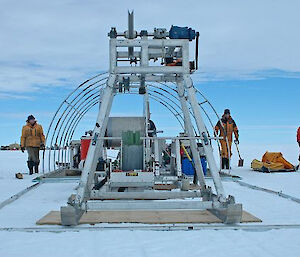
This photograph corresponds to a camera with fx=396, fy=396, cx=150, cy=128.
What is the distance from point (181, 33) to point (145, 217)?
3.13 meters

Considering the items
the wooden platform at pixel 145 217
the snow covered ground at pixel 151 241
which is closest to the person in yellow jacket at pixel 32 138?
the snow covered ground at pixel 151 241

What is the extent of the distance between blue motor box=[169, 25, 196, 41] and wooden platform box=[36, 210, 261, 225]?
9.61ft

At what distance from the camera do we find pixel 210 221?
5.67 metres

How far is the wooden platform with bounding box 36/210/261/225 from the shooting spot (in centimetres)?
562

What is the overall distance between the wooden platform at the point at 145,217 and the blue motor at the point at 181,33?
2.93 m

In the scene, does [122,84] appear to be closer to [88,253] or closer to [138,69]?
[138,69]

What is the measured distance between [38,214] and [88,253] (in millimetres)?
2563

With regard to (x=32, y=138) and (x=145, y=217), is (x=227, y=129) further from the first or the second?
(x=145, y=217)

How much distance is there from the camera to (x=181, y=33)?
266 inches

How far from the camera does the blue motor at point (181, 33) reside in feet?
22.1

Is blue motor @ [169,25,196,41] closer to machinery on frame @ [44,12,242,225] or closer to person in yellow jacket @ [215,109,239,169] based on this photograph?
machinery on frame @ [44,12,242,225]

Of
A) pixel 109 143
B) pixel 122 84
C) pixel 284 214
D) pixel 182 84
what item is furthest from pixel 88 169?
pixel 109 143

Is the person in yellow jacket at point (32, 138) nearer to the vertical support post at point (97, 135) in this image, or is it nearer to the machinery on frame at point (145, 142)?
the machinery on frame at point (145, 142)

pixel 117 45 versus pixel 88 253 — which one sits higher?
pixel 117 45
